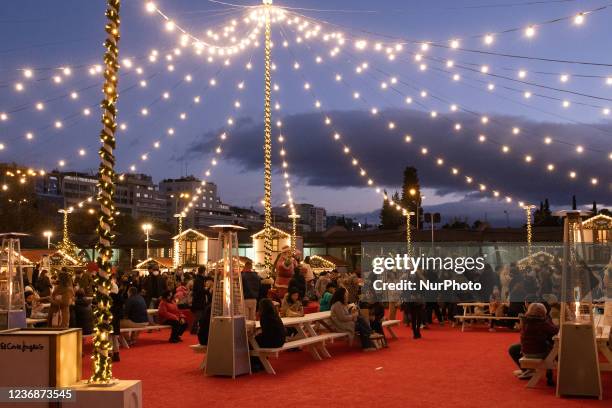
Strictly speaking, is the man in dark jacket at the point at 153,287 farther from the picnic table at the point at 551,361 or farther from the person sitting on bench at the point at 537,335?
the picnic table at the point at 551,361

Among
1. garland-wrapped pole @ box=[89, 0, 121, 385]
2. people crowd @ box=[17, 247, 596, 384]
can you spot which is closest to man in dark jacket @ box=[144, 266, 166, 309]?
people crowd @ box=[17, 247, 596, 384]

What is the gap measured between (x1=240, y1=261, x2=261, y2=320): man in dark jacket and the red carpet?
Answer: 1.12m

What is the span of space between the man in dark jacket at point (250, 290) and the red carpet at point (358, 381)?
112 centimetres

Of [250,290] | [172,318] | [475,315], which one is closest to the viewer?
[250,290]

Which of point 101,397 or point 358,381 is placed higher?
point 101,397

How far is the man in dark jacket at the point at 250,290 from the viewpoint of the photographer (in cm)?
1304

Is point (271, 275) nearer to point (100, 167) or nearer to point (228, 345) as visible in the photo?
point (228, 345)

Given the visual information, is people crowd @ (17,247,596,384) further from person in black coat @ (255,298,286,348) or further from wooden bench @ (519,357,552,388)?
wooden bench @ (519,357,552,388)

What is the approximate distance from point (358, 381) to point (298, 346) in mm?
1773

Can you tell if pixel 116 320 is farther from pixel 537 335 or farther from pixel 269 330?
pixel 537 335

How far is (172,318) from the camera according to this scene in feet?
49.2

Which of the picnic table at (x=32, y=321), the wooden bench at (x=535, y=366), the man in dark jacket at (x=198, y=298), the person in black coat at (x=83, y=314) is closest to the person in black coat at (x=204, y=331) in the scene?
the person in black coat at (x=83, y=314)

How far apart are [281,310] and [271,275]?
13.7ft

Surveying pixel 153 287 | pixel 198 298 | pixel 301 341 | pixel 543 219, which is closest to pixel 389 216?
pixel 543 219
